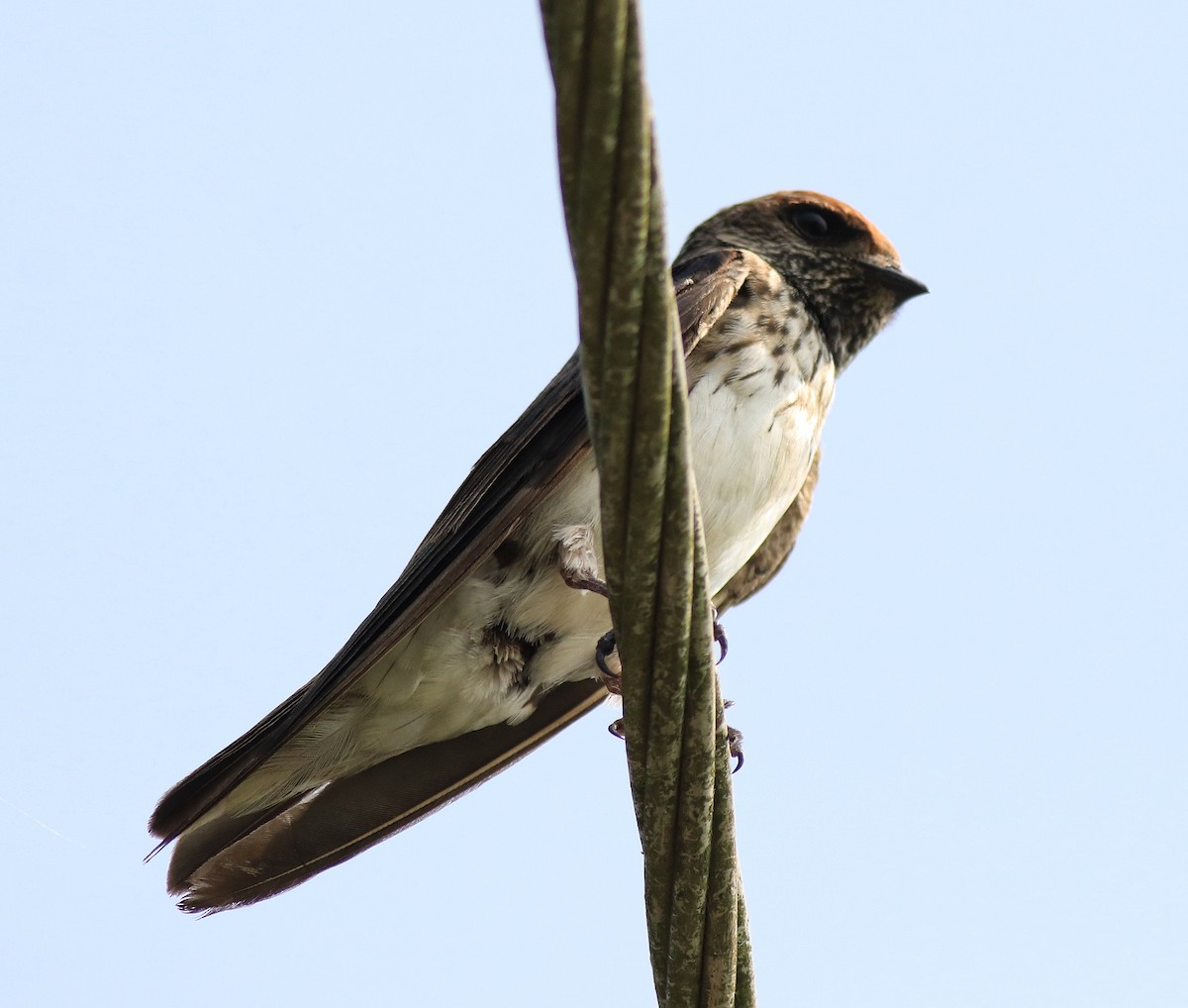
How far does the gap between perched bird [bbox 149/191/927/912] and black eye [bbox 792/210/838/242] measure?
0.47 metres

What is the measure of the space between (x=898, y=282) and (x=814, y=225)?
381 millimetres

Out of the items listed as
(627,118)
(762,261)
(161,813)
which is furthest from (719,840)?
(762,261)

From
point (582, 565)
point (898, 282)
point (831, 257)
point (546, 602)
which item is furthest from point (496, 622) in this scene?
point (898, 282)

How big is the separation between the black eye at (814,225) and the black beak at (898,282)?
0.22m

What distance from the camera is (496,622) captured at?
14.0 feet

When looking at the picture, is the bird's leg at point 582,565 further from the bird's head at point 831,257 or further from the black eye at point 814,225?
the black eye at point 814,225

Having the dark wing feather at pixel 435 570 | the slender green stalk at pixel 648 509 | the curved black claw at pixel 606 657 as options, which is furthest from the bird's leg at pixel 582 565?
the slender green stalk at pixel 648 509

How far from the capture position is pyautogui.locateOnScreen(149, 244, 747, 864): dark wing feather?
3818 mm

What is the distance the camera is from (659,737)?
2207mm

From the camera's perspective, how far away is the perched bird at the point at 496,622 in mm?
3922

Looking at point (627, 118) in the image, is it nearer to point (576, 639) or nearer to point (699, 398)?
point (699, 398)

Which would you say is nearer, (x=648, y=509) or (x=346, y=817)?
(x=648, y=509)

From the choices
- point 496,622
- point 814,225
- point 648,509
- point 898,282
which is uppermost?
point 814,225

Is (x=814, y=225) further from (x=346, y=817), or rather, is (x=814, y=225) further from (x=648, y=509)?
(x=648, y=509)
